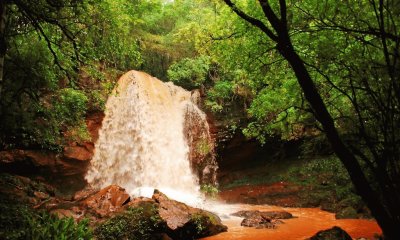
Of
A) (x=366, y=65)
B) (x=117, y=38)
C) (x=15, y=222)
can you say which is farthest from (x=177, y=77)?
(x=366, y=65)

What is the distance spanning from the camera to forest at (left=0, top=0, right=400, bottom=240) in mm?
3902

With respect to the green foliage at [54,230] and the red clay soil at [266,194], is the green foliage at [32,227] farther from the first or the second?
the red clay soil at [266,194]

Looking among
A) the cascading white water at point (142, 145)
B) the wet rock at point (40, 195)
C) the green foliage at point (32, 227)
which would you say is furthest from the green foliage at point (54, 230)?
the cascading white water at point (142, 145)

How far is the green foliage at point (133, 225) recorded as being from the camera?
28.4 feet

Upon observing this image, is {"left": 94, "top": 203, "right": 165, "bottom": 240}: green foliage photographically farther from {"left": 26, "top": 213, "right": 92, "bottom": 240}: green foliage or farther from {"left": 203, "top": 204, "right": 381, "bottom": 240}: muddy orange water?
{"left": 203, "top": 204, "right": 381, "bottom": 240}: muddy orange water

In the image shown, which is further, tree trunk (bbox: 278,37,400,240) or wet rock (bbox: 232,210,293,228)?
wet rock (bbox: 232,210,293,228)

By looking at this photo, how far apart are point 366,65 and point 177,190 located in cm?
1399

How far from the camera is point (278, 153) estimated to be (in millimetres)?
21344

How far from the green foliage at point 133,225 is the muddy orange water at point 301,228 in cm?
182

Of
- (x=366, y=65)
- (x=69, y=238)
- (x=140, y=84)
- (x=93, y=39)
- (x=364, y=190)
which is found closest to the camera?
(x=364, y=190)

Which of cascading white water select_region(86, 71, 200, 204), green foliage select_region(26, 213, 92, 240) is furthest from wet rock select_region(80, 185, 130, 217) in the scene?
cascading white water select_region(86, 71, 200, 204)

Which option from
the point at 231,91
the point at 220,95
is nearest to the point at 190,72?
the point at 220,95

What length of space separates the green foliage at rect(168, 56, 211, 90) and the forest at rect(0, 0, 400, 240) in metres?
0.09

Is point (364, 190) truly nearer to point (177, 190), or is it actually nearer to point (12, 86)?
point (12, 86)
